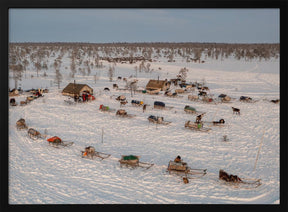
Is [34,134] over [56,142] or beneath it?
over

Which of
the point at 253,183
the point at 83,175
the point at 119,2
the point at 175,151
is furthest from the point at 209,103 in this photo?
the point at 119,2

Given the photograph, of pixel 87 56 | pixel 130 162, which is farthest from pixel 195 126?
pixel 87 56

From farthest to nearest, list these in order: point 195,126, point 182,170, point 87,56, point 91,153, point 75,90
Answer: point 87,56, point 75,90, point 195,126, point 91,153, point 182,170

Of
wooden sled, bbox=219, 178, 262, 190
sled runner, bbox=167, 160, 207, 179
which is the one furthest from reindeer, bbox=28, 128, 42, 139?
wooden sled, bbox=219, 178, 262, 190

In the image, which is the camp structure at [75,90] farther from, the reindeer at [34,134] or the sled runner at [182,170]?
the sled runner at [182,170]

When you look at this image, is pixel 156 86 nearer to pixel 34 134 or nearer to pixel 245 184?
pixel 34 134

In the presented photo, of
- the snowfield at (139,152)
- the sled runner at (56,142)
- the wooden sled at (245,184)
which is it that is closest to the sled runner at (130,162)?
the snowfield at (139,152)

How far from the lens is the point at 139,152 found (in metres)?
13.6

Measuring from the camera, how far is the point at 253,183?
9.47 metres

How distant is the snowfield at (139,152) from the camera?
7.91 m

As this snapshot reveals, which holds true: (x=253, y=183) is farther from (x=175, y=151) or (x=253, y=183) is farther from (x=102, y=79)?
(x=102, y=79)

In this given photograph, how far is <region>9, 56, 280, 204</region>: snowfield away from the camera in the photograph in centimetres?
791

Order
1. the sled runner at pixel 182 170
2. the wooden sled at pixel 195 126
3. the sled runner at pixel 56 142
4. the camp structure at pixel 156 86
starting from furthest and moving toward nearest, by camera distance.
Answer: the camp structure at pixel 156 86, the wooden sled at pixel 195 126, the sled runner at pixel 56 142, the sled runner at pixel 182 170

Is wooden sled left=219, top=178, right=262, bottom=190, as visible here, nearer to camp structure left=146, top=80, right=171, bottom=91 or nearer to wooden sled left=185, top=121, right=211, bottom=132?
wooden sled left=185, top=121, right=211, bottom=132
